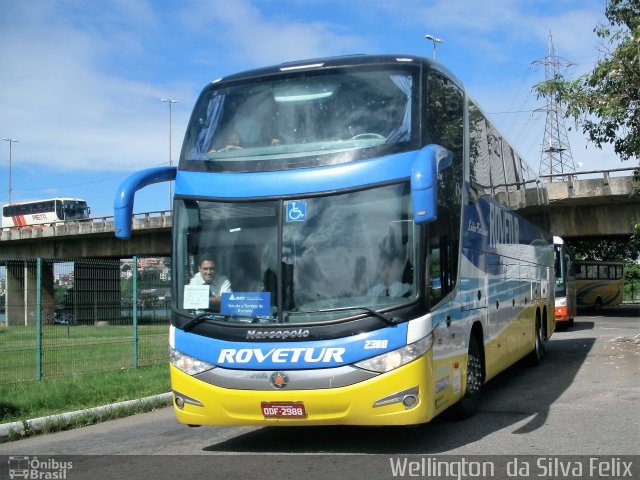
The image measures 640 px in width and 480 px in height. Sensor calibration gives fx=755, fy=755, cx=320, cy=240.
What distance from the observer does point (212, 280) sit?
24.7 ft

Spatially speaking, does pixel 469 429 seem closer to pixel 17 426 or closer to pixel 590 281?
pixel 17 426

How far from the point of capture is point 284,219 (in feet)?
24.1

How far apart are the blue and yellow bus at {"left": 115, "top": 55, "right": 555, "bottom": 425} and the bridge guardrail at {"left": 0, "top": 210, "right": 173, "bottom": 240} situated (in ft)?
109

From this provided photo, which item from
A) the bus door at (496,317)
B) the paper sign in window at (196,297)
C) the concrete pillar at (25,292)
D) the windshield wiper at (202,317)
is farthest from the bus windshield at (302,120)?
the concrete pillar at (25,292)

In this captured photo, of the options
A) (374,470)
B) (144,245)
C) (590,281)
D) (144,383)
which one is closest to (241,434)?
(374,470)

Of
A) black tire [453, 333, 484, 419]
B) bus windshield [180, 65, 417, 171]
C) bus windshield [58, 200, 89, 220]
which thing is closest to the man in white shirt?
bus windshield [180, 65, 417, 171]

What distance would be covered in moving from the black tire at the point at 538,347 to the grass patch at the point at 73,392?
22.8 ft

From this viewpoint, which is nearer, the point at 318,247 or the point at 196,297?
the point at 318,247

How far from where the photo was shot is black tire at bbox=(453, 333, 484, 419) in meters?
8.86

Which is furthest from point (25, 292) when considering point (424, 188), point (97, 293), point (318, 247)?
point (424, 188)

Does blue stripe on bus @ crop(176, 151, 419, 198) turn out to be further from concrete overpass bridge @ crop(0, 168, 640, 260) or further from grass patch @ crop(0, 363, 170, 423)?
concrete overpass bridge @ crop(0, 168, 640, 260)

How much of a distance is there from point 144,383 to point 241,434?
4.08 meters

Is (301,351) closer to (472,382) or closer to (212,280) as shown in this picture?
(212,280)

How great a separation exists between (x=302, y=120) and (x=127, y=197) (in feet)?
6.57
